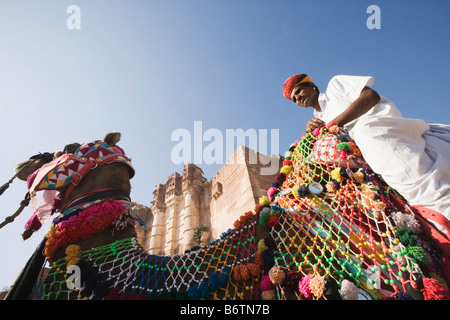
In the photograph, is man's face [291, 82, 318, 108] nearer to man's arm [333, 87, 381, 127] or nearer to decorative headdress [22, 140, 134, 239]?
man's arm [333, 87, 381, 127]

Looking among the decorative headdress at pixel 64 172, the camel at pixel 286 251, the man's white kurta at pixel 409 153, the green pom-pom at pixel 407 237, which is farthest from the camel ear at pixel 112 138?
the green pom-pom at pixel 407 237

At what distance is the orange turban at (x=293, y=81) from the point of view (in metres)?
2.35

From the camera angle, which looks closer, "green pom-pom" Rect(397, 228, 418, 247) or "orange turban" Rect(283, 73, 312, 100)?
"green pom-pom" Rect(397, 228, 418, 247)

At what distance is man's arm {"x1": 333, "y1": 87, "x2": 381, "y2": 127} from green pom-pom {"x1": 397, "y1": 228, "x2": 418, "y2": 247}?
873mm

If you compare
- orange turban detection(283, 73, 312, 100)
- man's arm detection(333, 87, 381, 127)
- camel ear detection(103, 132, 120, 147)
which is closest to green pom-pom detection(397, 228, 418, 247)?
man's arm detection(333, 87, 381, 127)

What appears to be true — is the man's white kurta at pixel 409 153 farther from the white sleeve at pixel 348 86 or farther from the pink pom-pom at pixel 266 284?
the pink pom-pom at pixel 266 284

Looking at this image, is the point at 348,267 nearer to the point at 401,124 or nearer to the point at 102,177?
the point at 401,124

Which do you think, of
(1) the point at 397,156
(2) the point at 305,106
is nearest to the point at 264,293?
(1) the point at 397,156

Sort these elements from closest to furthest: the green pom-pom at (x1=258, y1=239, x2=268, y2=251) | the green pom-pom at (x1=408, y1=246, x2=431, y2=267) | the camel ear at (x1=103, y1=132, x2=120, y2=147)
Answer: the green pom-pom at (x1=408, y1=246, x2=431, y2=267) < the green pom-pom at (x1=258, y1=239, x2=268, y2=251) < the camel ear at (x1=103, y1=132, x2=120, y2=147)

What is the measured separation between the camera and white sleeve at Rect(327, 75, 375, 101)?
1908 mm

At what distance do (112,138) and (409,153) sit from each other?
109 inches

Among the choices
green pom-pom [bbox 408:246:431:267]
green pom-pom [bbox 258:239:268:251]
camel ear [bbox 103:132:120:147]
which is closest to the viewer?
green pom-pom [bbox 408:246:431:267]

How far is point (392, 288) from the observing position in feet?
4.13

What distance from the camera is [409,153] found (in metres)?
1.46
